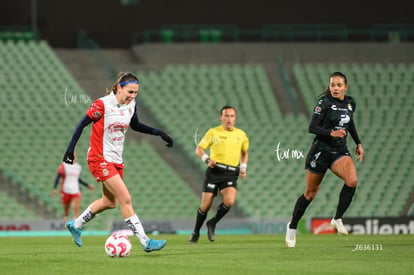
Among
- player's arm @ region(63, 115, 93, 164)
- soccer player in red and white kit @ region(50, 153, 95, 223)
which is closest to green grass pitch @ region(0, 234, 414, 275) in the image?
player's arm @ region(63, 115, 93, 164)

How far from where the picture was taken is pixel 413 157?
27891 mm

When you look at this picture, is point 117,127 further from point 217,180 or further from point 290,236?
point 217,180

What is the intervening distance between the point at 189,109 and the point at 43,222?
717 cm

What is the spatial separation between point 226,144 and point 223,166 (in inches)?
15.2

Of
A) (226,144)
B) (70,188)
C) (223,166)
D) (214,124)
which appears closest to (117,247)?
(223,166)

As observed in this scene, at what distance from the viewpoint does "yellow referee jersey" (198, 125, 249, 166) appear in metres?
15.9

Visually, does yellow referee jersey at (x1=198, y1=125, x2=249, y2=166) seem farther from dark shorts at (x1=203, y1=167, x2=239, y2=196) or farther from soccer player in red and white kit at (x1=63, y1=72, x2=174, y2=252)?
soccer player in red and white kit at (x1=63, y1=72, x2=174, y2=252)

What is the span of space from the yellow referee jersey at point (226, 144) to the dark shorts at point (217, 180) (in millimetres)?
184

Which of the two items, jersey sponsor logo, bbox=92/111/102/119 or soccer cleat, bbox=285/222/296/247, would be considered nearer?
jersey sponsor logo, bbox=92/111/102/119

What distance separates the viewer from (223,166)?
15.8 metres

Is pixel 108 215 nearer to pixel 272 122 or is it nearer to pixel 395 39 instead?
pixel 272 122

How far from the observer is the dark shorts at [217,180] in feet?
51.4

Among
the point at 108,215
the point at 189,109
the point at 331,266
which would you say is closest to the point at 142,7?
the point at 189,109

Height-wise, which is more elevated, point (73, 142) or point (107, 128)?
point (107, 128)
